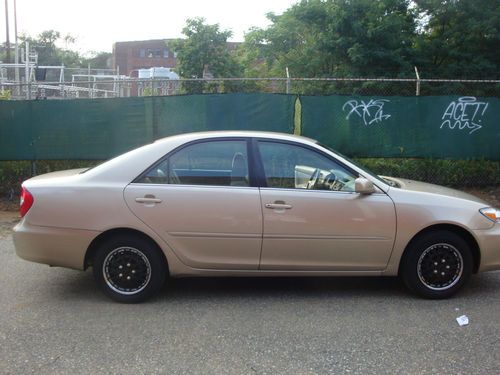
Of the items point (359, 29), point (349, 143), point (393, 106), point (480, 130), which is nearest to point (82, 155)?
point (349, 143)

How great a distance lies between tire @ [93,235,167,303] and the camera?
15.1ft

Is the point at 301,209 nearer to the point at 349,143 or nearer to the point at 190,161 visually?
the point at 190,161

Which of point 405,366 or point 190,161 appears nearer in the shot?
point 405,366

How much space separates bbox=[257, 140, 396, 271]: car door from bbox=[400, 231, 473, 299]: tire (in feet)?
0.81

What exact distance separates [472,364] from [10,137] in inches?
323

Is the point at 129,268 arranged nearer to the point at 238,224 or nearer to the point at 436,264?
the point at 238,224

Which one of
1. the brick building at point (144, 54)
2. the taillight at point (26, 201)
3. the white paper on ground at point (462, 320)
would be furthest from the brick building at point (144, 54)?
the white paper on ground at point (462, 320)

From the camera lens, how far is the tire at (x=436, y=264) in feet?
15.4

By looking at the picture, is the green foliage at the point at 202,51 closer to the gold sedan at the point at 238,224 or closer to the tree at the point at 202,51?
the tree at the point at 202,51

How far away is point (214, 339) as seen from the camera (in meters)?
3.97

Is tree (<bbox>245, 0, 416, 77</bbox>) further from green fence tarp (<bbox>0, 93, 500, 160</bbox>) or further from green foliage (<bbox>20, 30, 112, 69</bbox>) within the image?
green foliage (<bbox>20, 30, 112, 69</bbox>)

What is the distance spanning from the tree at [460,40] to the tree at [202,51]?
1911 centimetres

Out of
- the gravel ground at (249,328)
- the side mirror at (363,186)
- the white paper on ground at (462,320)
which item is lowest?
the gravel ground at (249,328)

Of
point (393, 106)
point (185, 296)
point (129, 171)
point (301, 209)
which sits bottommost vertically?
point (185, 296)
